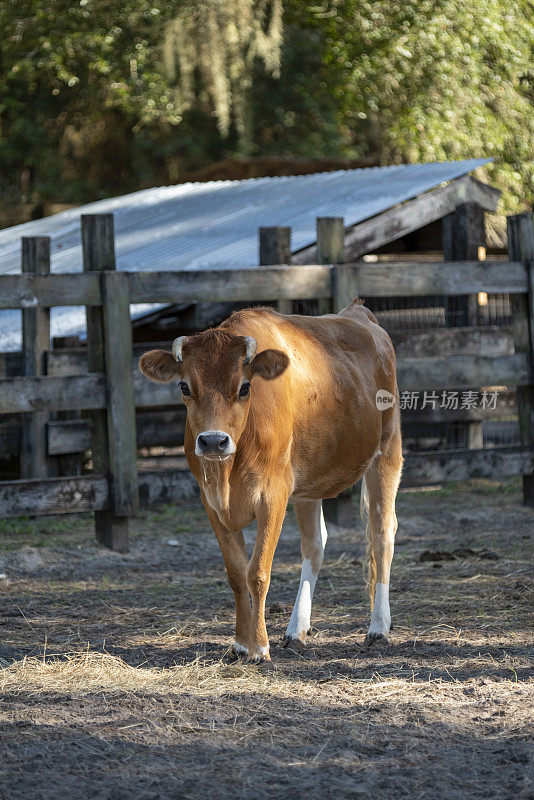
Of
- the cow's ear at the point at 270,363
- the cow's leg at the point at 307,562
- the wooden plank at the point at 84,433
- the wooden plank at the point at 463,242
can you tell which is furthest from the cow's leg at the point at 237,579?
the wooden plank at the point at 463,242

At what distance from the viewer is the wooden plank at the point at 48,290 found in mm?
6887

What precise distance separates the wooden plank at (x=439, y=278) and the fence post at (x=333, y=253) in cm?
17

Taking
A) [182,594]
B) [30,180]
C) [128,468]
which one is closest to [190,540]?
[128,468]

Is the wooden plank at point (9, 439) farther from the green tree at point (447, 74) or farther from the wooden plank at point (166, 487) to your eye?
the green tree at point (447, 74)

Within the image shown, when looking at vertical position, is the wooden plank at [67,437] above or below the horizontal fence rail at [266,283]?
below

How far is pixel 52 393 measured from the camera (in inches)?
271

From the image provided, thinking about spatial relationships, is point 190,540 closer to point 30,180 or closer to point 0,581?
point 0,581

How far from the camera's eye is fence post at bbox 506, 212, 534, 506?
335 inches

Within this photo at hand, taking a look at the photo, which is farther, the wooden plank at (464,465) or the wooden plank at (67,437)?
the wooden plank at (67,437)

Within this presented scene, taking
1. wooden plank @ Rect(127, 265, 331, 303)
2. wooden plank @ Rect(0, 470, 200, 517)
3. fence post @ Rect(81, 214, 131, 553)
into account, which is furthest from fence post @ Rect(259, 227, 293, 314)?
wooden plank @ Rect(0, 470, 200, 517)

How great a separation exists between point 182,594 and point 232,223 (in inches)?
236

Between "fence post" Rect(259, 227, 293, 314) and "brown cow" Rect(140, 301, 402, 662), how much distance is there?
260 centimetres

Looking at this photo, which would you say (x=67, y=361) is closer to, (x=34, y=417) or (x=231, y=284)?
(x=34, y=417)

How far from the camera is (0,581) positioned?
643 centimetres
